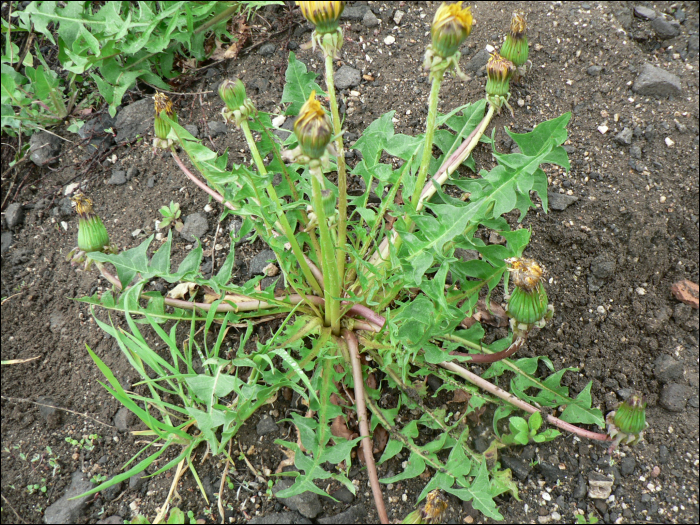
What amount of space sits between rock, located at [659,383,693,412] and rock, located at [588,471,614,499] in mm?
453

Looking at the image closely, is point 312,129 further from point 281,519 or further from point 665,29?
point 665,29

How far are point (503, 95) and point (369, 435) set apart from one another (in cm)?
149

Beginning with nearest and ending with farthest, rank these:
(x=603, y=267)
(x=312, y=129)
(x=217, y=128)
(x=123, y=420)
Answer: (x=312, y=129) < (x=123, y=420) < (x=603, y=267) < (x=217, y=128)

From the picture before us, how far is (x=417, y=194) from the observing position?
1.91m

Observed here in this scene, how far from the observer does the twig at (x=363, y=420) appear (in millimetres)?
1945

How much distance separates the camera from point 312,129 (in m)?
1.43

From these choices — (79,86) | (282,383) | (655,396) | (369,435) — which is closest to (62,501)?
(282,383)

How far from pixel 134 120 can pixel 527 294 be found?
2.40m

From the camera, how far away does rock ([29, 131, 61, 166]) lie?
300 centimetres

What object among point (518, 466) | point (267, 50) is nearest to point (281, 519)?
point (518, 466)

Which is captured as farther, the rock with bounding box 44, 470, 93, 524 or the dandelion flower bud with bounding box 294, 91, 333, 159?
the rock with bounding box 44, 470, 93, 524

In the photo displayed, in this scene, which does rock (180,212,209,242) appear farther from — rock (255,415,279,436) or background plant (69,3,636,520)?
rock (255,415,279,436)

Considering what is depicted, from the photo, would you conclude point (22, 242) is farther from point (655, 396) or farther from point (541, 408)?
point (655, 396)

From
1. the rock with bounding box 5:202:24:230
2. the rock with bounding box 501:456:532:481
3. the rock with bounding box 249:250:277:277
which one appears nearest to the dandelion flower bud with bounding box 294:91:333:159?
the rock with bounding box 249:250:277:277
